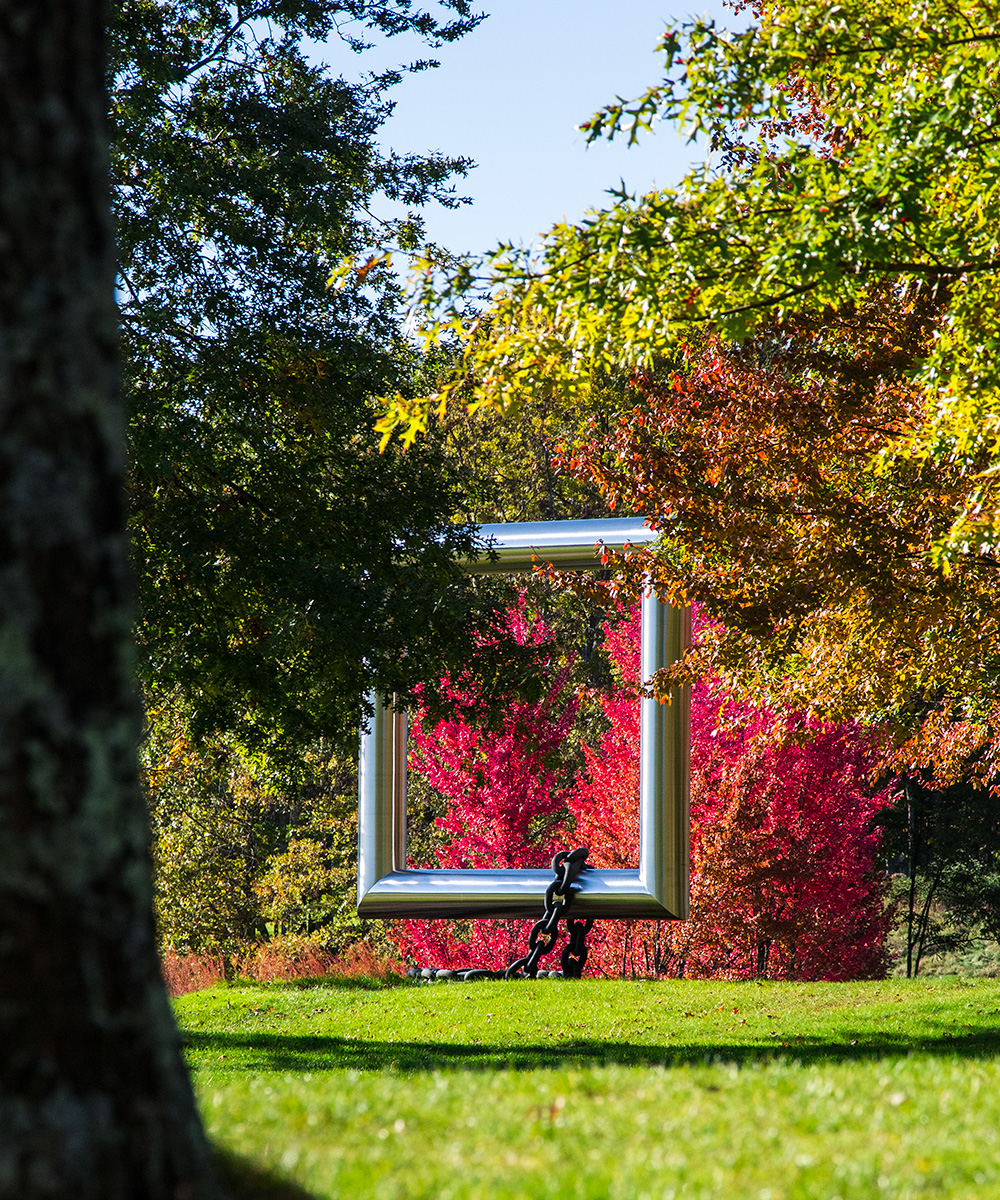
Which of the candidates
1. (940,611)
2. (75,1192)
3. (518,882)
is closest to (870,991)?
(518,882)

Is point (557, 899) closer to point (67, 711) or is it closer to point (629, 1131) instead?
point (629, 1131)

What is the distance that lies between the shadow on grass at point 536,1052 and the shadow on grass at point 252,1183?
5499 mm

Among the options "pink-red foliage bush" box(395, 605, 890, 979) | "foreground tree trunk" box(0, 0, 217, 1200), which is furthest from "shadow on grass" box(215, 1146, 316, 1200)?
"pink-red foliage bush" box(395, 605, 890, 979)

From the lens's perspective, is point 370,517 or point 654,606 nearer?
point 370,517

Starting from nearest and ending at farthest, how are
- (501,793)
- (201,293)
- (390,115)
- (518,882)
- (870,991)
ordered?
1. (201,293)
2. (390,115)
3. (870,991)
4. (518,882)
5. (501,793)

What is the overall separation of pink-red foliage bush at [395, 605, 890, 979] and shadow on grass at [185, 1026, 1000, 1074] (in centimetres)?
574

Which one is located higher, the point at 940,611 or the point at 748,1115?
the point at 940,611

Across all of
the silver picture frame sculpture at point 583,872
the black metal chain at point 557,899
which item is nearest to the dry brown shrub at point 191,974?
the silver picture frame sculpture at point 583,872

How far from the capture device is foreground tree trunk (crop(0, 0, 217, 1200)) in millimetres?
2420

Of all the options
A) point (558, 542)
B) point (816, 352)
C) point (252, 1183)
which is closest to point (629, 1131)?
point (252, 1183)

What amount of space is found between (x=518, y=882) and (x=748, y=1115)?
10718mm

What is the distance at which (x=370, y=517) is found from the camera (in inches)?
425

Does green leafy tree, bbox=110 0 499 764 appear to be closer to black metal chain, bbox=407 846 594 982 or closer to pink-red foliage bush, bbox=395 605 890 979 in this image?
black metal chain, bbox=407 846 594 982

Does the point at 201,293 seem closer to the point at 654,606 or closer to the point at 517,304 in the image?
the point at 517,304
